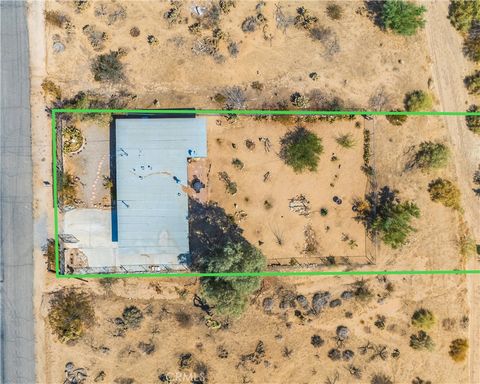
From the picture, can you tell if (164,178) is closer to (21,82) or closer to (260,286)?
(260,286)

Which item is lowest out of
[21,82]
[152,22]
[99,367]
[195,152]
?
[99,367]

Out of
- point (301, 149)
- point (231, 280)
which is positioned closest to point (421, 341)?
point (231, 280)

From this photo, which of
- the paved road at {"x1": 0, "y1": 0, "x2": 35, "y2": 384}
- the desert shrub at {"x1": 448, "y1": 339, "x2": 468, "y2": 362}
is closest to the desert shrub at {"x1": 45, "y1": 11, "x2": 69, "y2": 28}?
the paved road at {"x1": 0, "y1": 0, "x2": 35, "y2": 384}

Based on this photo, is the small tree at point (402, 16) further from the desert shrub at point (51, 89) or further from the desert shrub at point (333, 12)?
the desert shrub at point (51, 89)

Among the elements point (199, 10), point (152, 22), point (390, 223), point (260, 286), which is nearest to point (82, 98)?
point (152, 22)

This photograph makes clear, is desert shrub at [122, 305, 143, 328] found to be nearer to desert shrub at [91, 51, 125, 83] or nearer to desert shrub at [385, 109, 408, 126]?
desert shrub at [91, 51, 125, 83]

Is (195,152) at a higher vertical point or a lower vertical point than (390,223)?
higher

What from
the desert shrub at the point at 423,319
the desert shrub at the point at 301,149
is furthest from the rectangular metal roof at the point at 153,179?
the desert shrub at the point at 423,319
